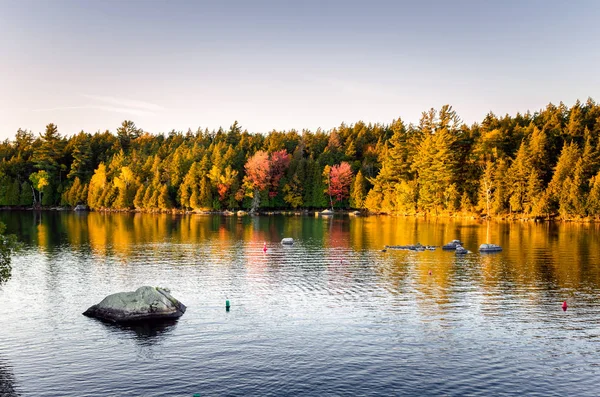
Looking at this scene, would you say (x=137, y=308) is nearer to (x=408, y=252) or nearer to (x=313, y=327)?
(x=313, y=327)

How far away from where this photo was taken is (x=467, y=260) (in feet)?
196

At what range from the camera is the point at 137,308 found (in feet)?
110

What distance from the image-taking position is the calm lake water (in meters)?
23.7

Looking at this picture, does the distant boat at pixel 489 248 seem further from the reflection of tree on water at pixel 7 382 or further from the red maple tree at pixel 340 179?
the red maple tree at pixel 340 179

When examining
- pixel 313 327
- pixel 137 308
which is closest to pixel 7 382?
pixel 137 308

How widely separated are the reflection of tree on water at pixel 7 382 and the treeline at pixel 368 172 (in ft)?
407

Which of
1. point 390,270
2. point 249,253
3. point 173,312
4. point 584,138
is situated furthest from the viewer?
point 584,138

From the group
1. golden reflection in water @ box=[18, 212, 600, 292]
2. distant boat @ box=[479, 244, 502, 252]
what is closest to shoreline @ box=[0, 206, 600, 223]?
golden reflection in water @ box=[18, 212, 600, 292]

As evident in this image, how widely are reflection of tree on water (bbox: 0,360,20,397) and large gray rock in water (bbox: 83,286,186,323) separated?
27.8 ft

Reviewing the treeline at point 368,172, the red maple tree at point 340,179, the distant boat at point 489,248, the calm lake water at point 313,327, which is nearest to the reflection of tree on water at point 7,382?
the calm lake water at point 313,327

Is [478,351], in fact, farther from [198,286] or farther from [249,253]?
[249,253]

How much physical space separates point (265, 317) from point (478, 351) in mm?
14541

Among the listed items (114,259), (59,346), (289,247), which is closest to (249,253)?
(289,247)

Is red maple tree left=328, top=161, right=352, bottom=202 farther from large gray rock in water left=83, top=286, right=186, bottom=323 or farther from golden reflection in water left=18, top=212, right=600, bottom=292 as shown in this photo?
large gray rock in water left=83, top=286, right=186, bottom=323
